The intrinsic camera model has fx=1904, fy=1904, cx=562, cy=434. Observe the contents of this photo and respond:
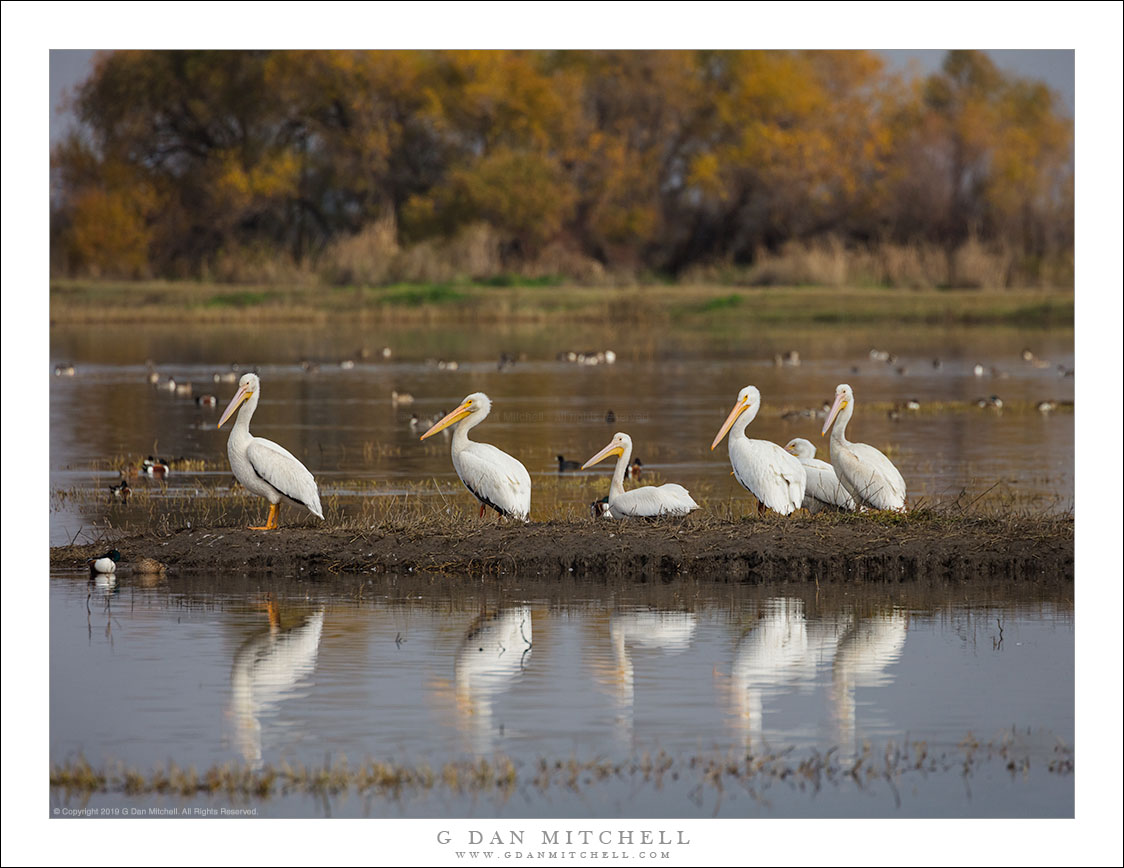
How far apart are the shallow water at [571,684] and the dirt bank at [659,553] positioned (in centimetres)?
22

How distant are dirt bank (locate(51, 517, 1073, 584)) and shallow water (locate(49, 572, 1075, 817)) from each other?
0.71 ft

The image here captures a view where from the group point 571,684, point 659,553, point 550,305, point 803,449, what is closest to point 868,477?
point 803,449

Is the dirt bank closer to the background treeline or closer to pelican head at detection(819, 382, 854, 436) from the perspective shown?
pelican head at detection(819, 382, 854, 436)

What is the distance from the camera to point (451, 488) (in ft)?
51.7

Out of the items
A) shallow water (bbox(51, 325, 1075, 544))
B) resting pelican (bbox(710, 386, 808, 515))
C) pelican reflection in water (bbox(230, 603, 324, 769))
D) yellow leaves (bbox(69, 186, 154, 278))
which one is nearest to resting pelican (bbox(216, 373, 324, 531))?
shallow water (bbox(51, 325, 1075, 544))

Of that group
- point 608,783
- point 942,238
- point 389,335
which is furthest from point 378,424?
point 942,238

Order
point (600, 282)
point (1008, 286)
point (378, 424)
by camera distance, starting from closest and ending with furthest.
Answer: point (378, 424) → point (1008, 286) → point (600, 282)

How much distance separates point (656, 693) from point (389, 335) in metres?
31.7

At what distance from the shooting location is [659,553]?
11391 mm

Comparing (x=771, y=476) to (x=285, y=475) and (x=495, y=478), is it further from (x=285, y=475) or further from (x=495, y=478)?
(x=285, y=475)

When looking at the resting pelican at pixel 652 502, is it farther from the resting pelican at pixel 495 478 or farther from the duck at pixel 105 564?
the duck at pixel 105 564

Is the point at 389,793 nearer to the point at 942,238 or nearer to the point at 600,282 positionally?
the point at 600,282

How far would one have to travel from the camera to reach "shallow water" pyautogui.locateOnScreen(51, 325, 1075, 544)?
17078 millimetres

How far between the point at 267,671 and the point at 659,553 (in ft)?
9.78
